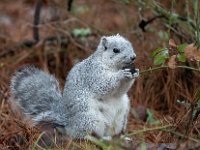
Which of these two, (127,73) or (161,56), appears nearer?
(161,56)

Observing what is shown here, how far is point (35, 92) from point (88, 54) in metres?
1.54

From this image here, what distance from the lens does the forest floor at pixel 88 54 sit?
3.92 m

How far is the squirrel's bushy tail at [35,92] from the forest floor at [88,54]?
0.13 meters

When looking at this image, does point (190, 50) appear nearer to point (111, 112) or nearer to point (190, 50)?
point (190, 50)

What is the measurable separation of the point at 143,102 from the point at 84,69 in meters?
1.31

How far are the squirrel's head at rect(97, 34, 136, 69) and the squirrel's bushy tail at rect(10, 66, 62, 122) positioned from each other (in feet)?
1.67

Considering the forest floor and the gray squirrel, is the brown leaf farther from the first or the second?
the gray squirrel

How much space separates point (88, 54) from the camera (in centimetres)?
559

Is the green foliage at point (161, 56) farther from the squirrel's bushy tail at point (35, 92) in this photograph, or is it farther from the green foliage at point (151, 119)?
the green foliage at point (151, 119)

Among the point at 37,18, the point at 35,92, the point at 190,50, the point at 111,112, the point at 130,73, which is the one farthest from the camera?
the point at 37,18

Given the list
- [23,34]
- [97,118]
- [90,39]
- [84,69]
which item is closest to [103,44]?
[84,69]

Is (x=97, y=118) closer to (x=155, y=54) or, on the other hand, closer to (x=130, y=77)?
(x=130, y=77)

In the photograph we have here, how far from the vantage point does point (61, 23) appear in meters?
5.98

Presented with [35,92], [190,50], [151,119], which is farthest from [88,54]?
[190,50]
